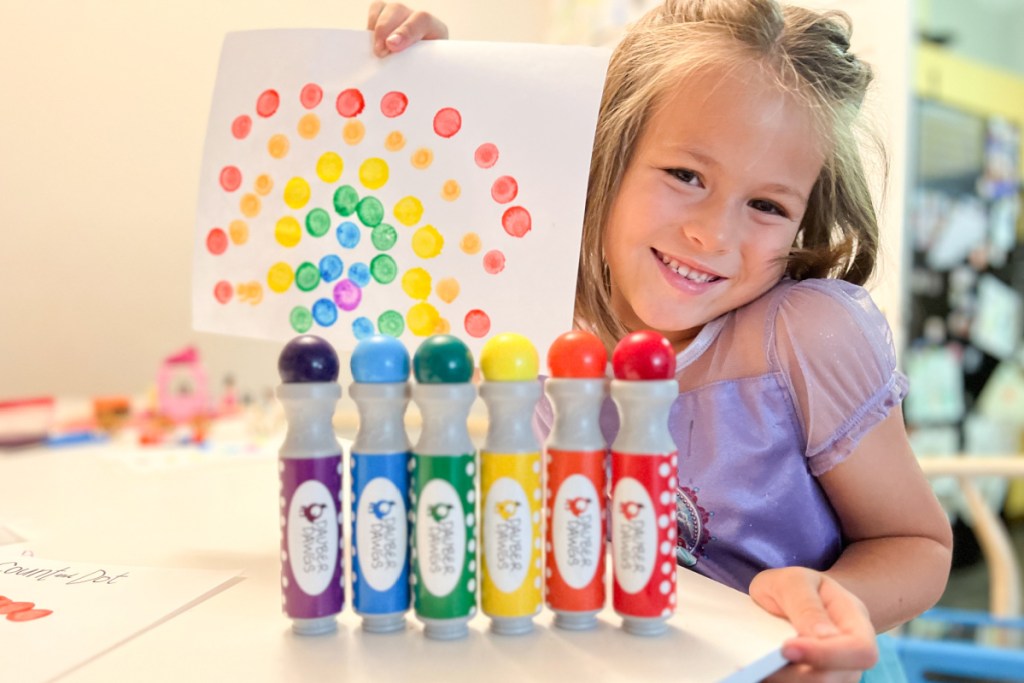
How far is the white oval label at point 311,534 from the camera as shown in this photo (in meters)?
0.43

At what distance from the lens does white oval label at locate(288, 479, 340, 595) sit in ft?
1.41

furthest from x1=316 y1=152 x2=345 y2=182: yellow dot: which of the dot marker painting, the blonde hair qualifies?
the blonde hair

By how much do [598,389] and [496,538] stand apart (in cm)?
10

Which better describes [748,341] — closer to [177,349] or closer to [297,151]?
[297,151]

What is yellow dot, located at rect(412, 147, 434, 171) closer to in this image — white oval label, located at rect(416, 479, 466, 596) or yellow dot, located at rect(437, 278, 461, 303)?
yellow dot, located at rect(437, 278, 461, 303)

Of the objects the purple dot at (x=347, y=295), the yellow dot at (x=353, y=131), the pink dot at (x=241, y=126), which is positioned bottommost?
the purple dot at (x=347, y=295)

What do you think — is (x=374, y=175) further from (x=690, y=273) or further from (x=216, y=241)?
(x=690, y=273)

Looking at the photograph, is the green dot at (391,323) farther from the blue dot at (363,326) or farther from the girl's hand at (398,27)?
the girl's hand at (398,27)

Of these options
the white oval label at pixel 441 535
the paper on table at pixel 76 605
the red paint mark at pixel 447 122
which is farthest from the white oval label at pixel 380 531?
the red paint mark at pixel 447 122

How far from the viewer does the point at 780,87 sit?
2.22ft

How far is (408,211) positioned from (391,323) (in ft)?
0.31

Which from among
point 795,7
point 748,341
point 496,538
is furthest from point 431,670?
point 795,7

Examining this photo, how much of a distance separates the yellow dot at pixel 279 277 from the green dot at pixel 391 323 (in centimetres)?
9

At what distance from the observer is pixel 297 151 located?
0.71 m
